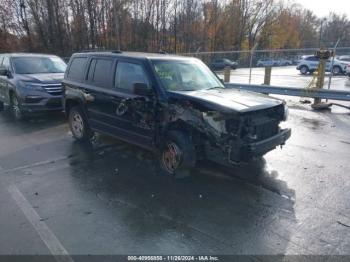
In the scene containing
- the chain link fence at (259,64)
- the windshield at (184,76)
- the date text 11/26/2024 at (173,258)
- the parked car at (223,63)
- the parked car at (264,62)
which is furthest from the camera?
the parked car at (223,63)

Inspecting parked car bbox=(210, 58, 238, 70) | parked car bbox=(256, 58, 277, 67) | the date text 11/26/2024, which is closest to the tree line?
parked car bbox=(210, 58, 238, 70)

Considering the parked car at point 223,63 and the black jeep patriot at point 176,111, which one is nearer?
the black jeep patriot at point 176,111

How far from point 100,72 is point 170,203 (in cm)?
327

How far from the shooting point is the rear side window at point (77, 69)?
6630mm

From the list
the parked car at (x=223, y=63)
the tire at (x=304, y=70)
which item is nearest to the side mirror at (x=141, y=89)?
the parked car at (x=223, y=63)

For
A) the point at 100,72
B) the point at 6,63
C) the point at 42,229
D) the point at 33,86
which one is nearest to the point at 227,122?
the point at 42,229

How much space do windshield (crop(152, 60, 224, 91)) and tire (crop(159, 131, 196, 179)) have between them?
850 mm

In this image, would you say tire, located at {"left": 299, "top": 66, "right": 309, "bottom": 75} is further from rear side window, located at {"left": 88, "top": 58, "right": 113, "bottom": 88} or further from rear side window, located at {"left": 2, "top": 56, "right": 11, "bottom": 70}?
rear side window, located at {"left": 88, "top": 58, "right": 113, "bottom": 88}

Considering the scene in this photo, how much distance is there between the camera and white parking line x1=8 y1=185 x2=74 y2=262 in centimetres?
307

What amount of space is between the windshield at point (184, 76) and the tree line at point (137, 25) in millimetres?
24298

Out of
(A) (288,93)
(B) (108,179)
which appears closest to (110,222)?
(B) (108,179)

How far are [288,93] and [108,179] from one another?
338 inches

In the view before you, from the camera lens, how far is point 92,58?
6.38 metres

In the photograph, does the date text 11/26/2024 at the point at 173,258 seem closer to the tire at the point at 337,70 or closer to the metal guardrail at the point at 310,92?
the metal guardrail at the point at 310,92
